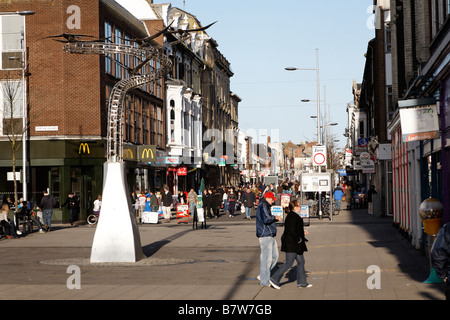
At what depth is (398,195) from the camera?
1063 inches

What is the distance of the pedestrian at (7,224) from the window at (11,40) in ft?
44.4

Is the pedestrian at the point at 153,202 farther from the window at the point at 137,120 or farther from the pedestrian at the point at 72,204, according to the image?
the window at the point at 137,120

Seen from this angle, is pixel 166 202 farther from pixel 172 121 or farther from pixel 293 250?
pixel 293 250

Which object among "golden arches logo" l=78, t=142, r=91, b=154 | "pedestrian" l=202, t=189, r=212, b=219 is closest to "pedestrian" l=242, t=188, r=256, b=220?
"pedestrian" l=202, t=189, r=212, b=219

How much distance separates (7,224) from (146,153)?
19011 millimetres

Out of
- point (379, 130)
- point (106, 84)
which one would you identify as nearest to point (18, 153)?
point (106, 84)

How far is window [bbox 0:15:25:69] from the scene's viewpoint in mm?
38312

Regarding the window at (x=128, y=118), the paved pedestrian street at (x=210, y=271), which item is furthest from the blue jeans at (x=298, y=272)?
the window at (x=128, y=118)

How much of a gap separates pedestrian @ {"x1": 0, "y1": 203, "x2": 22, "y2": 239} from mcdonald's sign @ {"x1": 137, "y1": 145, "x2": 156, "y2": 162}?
709 inches

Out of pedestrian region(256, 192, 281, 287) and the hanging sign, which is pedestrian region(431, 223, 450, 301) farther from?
the hanging sign

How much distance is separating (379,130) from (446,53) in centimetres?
2838

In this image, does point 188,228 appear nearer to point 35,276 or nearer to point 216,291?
point 35,276

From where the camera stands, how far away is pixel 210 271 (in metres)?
15.7

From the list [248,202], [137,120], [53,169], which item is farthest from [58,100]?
[248,202]
